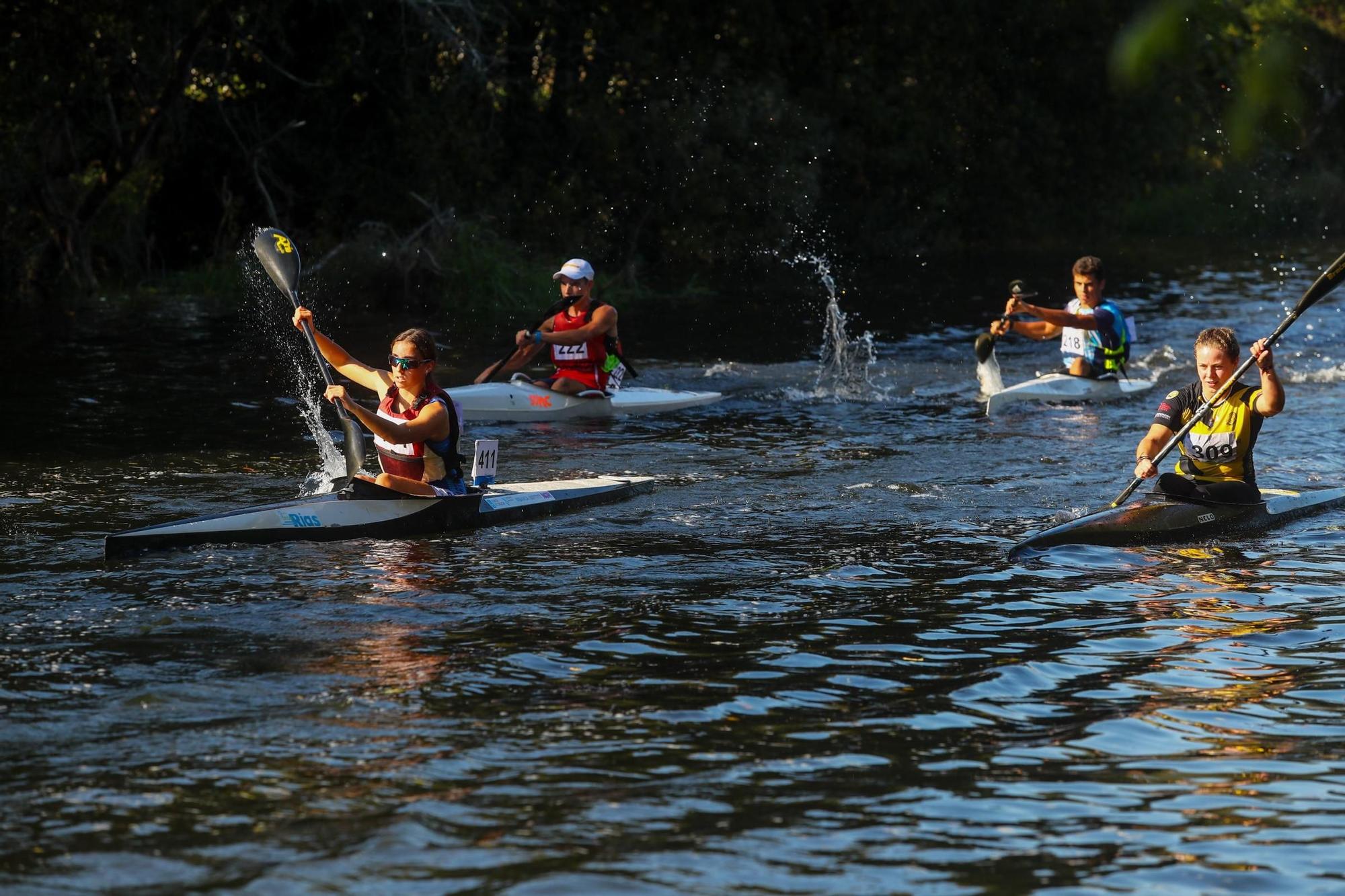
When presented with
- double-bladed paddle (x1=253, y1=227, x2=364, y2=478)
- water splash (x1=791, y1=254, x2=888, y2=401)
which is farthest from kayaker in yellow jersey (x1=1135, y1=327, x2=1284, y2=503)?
water splash (x1=791, y1=254, x2=888, y2=401)

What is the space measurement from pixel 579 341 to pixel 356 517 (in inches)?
198

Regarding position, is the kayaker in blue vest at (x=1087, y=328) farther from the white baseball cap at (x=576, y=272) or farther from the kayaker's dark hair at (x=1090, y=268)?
the white baseball cap at (x=576, y=272)

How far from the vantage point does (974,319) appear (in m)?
22.1

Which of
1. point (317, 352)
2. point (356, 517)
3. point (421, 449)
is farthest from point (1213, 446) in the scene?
point (317, 352)

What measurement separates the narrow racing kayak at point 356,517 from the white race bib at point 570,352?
4041mm

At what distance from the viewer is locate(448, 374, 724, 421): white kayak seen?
13359mm

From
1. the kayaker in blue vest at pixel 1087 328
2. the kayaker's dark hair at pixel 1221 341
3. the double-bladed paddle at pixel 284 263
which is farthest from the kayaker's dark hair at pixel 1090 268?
the double-bladed paddle at pixel 284 263

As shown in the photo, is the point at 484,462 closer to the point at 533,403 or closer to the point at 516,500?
the point at 516,500

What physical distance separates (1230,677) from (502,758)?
8.82 feet

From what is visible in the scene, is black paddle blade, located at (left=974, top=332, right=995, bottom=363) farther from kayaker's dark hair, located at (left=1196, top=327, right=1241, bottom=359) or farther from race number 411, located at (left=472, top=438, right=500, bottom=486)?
race number 411, located at (left=472, top=438, right=500, bottom=486)

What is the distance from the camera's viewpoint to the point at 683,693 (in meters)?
5.91

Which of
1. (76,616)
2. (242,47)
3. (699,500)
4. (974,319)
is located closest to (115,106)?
(242,47)

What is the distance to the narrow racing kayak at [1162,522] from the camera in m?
8.44

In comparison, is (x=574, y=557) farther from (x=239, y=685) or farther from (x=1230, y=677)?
(x=1230, y=677)
